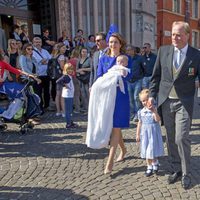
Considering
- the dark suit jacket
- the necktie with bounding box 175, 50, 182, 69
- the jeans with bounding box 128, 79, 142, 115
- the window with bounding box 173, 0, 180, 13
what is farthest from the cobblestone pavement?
the window with bounding box 173, 0, 180, 13

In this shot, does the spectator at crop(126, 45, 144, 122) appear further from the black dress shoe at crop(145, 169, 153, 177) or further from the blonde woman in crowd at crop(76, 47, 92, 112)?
the black dress shoe at crop(145, 169, 153, 177)

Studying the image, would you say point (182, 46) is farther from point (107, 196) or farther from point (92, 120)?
point (107, 196)

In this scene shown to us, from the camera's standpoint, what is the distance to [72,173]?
190 inches

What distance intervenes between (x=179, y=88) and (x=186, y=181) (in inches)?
45.1

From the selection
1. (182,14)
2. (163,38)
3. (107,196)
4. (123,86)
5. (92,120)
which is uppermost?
(182,14)

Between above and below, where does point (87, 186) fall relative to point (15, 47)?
below

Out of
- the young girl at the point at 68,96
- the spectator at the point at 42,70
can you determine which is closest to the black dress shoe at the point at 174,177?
the young girl at the point at 68,96

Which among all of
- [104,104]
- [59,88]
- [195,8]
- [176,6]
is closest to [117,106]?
[104,104]

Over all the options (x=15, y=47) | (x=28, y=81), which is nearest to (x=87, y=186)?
(x=28, y=81)

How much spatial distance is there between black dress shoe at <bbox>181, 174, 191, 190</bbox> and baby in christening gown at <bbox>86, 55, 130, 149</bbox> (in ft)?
3.62

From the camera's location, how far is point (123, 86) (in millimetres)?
4727

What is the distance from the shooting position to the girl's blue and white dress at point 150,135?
466 cm

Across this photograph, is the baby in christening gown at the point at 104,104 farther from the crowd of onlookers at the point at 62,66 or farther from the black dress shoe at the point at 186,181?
the crowd of onlookers at the point at 62,66

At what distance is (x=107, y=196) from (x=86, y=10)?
14.5 metres
